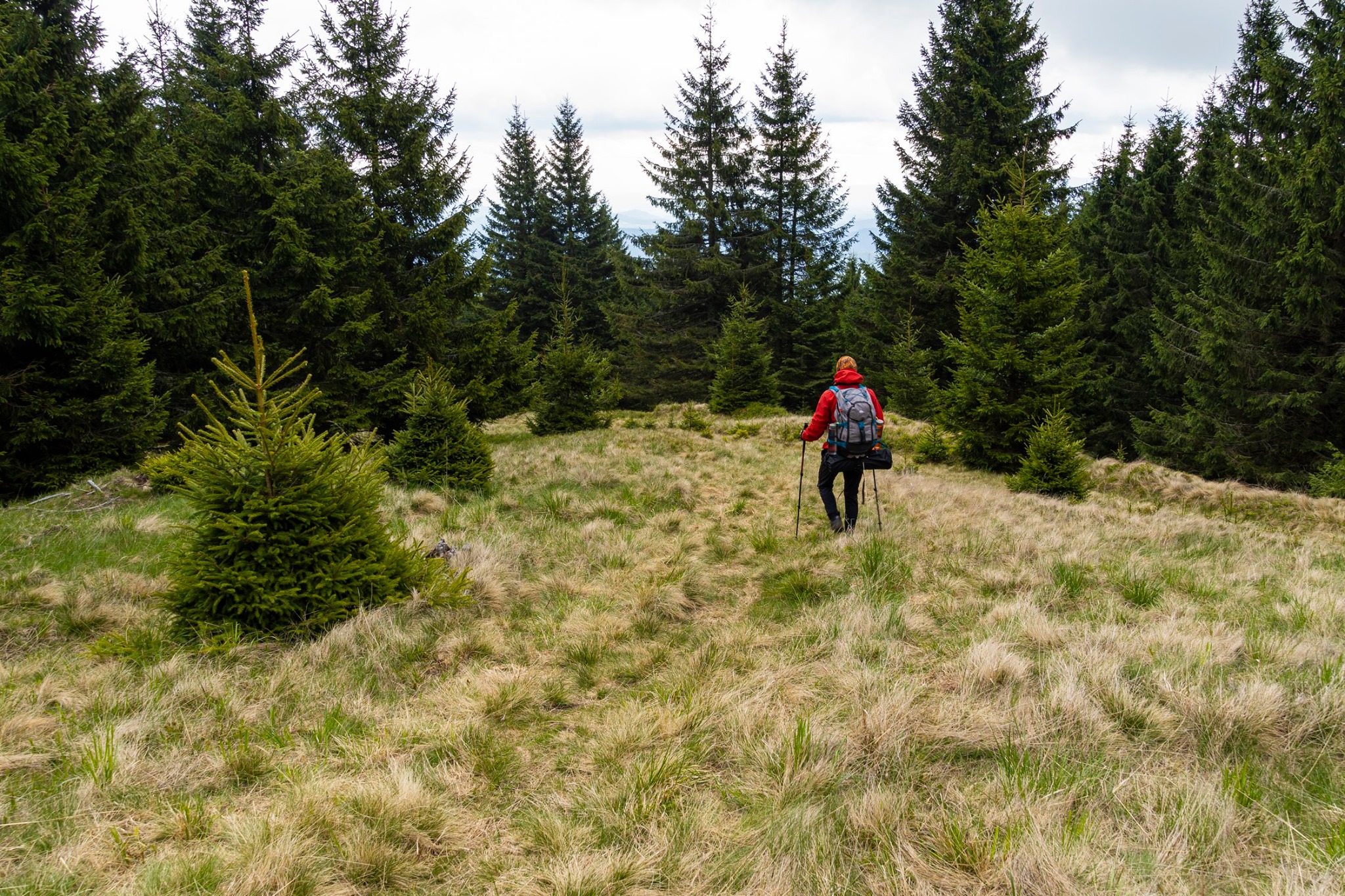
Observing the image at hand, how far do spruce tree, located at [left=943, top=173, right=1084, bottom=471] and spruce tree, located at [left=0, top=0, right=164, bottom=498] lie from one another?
16876 millimetres

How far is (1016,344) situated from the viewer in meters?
→ 13.6

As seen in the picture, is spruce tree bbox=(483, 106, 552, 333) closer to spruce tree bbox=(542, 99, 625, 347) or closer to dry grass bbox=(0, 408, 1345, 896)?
spruce tree bbox=(542, 99, 625, 347)

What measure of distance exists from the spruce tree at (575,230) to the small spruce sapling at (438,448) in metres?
27.9

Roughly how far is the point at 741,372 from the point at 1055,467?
534 inches

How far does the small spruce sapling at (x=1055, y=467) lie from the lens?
37.6 feet

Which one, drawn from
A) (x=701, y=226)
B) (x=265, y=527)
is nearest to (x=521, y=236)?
(x=701, y=226)

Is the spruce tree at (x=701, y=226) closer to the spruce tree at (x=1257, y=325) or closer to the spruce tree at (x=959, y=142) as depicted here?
the spruce tree at (x=959, y=142)

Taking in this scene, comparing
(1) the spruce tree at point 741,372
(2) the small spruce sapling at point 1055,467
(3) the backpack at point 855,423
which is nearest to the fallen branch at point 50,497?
(3) the backpack at point 855,423

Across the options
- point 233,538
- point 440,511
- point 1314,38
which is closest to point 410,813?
point 233,538

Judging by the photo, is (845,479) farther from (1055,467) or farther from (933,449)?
(933,449)

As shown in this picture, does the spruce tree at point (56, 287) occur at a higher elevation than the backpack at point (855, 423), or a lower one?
higher

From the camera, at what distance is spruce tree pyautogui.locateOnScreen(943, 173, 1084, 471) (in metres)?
13.2

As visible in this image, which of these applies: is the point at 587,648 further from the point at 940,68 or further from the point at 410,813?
the point at 940,68

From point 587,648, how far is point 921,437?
45.8 ft
